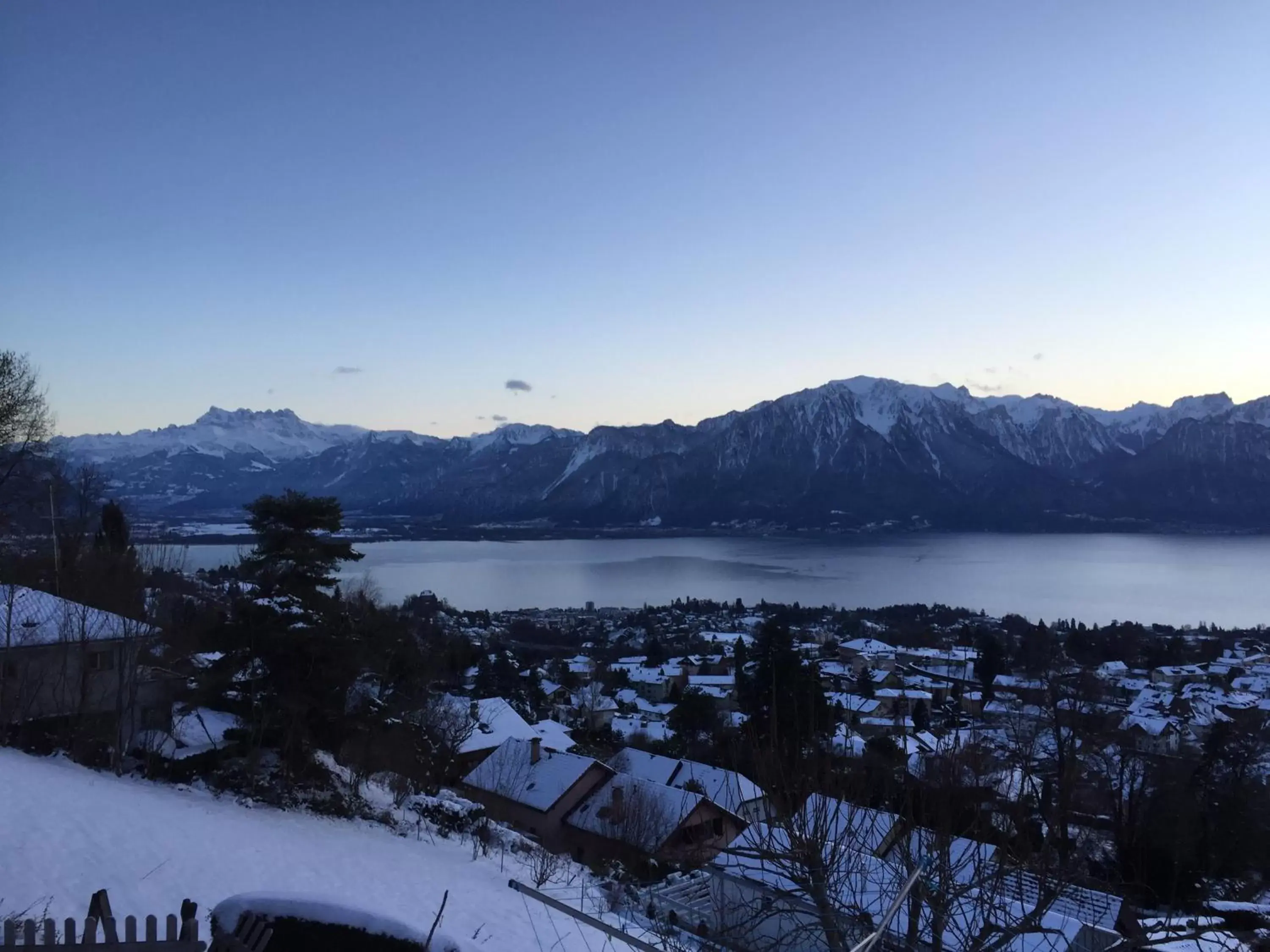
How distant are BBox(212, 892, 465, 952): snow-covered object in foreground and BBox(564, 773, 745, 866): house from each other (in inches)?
293

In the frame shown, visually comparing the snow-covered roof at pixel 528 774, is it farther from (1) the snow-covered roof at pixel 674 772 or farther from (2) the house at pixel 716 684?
(2) the house at pixel 716 684

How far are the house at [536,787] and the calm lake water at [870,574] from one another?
2289 cm

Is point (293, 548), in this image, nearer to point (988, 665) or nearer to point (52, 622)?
point (52, 622)

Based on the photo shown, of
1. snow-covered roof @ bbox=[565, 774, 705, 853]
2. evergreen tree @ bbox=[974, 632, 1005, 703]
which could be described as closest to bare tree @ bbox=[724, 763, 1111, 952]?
snow-covered roof @ bbox=[565, 774, 705, 853]

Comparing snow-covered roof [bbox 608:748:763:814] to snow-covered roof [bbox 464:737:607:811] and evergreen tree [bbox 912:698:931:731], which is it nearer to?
snow-covered roof [bbox 464:737:607:811]

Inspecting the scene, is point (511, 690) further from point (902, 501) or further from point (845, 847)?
point (902, 501)

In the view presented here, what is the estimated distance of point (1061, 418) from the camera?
178875 mm

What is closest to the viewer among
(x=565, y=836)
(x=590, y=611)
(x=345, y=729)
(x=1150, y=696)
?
(x=345, y=729)

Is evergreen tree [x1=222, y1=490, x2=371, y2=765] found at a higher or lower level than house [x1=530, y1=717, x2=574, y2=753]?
higher

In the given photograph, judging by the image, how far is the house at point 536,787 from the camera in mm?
11688

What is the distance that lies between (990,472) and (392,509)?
10561 centimetres

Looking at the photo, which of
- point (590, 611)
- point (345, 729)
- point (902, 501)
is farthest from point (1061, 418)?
point (345, 729)

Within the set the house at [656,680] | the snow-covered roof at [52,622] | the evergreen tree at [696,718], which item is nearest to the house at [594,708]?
the house at [656,680]

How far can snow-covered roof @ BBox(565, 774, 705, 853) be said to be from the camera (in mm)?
10375
